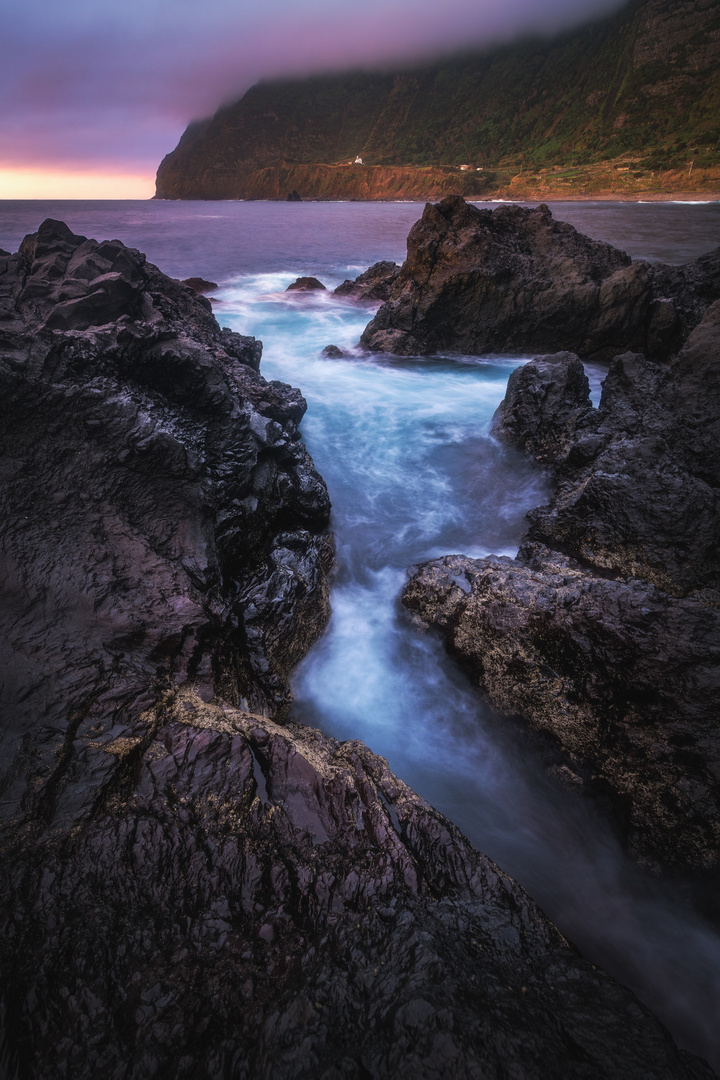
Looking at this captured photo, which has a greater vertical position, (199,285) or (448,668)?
(199,285)

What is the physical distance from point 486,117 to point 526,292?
142 m

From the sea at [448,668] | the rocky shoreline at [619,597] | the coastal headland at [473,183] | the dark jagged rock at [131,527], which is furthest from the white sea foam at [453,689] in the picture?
the coastal headland at [473,183]

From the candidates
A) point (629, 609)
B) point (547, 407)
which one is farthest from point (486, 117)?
point (629, 609)

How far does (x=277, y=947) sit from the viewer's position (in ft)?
6.56

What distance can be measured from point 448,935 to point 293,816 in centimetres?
91

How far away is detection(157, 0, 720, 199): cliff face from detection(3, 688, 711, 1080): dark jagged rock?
7409 centimetres

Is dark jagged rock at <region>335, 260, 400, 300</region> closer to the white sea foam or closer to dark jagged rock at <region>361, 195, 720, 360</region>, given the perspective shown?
dark jagged rock at <region>361, 195, 720, 360</region>

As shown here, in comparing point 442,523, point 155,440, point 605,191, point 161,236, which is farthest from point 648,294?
point 605,191

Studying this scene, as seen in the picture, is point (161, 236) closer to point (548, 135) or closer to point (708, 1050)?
point (708, 1050)

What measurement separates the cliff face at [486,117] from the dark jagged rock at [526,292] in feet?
197

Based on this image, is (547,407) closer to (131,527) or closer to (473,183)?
(131,527)

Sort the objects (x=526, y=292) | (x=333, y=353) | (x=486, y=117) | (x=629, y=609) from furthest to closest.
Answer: (x=486, y=117) < (x=333, y=353) < (x=526, y=292) < (x=629, y=609)

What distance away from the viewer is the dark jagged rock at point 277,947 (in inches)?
66.4

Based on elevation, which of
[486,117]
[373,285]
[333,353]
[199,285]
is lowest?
[333,353]
